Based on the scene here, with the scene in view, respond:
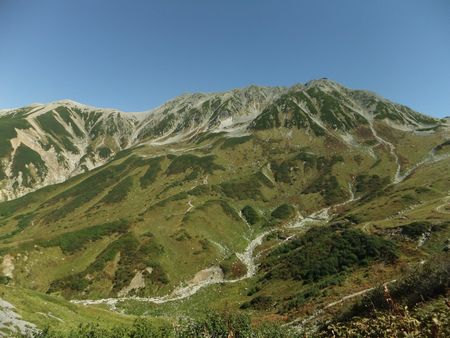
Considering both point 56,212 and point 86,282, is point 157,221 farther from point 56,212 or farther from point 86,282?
point 56,212

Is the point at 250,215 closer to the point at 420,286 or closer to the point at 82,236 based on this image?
the point at 82,236

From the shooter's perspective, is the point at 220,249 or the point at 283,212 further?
the point at 283,212

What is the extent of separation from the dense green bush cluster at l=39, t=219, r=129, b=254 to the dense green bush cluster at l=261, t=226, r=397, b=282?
186 feet

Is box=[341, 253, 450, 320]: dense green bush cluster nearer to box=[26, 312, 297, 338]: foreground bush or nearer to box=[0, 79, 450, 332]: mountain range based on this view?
box=[0, 79, 450, 332]: mountain range

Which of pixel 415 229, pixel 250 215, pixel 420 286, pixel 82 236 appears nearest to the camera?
pixel 420 286

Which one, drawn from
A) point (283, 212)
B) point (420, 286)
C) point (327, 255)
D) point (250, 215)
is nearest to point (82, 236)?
point (250, 215)

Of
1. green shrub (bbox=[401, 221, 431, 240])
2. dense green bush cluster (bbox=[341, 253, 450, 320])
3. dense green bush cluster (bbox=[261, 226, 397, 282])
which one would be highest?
dense green bush cluster (bbox=[341, 253, 450, 320])

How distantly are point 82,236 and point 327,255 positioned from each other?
8464cm

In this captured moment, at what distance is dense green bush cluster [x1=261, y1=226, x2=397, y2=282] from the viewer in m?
91.0

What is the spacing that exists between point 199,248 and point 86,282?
1539 inches

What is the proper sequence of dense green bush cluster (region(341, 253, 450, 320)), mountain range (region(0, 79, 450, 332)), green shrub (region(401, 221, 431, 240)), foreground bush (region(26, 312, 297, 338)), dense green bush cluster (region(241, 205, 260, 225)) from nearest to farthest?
dense green bush cluster (region(341, 253, 450, 320))
foreground bush (region(26, 312, 297, 338))
mountain range (region(0, 79, 450, 332))
green shrub (region(401, 221, 431, 240))
dense green bush cluster (region(241, 205, 260, 225))

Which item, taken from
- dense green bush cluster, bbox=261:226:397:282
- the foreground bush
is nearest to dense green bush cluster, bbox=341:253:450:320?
the foreground bush

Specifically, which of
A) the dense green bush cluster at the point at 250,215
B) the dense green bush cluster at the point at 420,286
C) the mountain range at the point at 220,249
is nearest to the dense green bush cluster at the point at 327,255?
the mountain range at the point at 220,249

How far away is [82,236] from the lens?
137 meters
